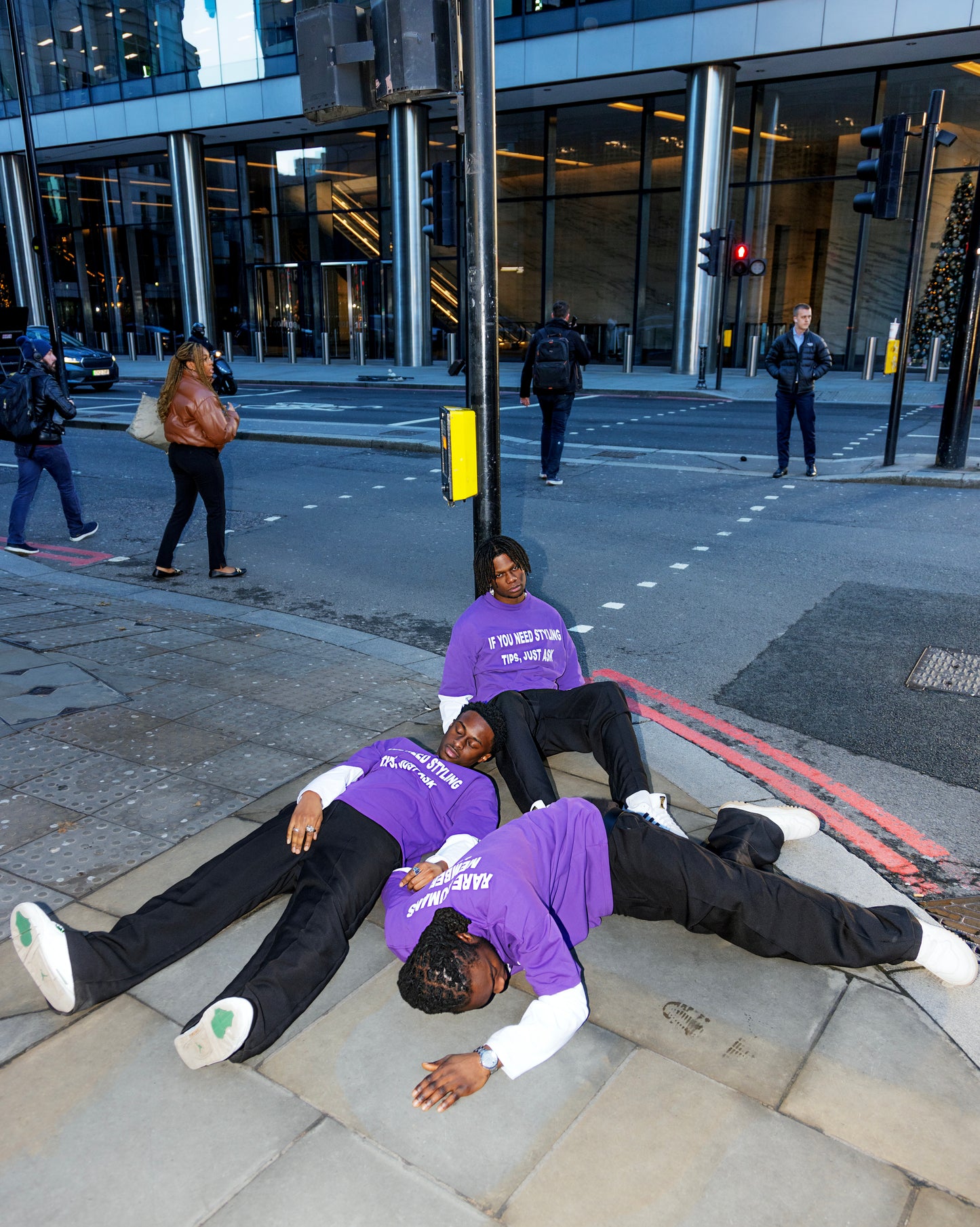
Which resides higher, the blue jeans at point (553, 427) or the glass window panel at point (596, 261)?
the glass window panel at point (596, 261)

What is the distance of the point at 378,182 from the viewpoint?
30.5 meters

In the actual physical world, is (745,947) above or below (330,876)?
below

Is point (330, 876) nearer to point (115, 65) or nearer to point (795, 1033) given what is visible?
point (795, 1033)

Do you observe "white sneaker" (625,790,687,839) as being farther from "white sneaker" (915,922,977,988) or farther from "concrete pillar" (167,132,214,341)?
"concrete pillar" (167,132,214,341)

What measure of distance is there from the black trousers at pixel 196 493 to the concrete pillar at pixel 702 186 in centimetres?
1747

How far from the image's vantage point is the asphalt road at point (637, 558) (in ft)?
16.9

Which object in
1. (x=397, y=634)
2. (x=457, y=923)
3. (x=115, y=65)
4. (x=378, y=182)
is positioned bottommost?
(x=397, y=634)

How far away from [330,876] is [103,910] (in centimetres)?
86

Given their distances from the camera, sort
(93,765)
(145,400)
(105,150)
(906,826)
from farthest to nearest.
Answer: (105,150), (145,400), (93,765), (906,826)

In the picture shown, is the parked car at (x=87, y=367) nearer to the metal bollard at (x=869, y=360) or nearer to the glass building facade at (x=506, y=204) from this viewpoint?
the glass building facade at (x=506, y=204)

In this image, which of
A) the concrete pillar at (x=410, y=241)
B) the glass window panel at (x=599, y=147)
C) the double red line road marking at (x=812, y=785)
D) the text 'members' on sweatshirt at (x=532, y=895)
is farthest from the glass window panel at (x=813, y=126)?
the text 'members' on sweatshirt at (x=532, y=895)

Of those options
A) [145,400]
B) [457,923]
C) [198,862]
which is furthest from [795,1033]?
[145,400]

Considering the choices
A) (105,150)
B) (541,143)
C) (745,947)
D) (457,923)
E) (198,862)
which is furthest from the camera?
(105,150)

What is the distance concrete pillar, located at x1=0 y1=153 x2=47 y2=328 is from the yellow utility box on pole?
34.8 m
